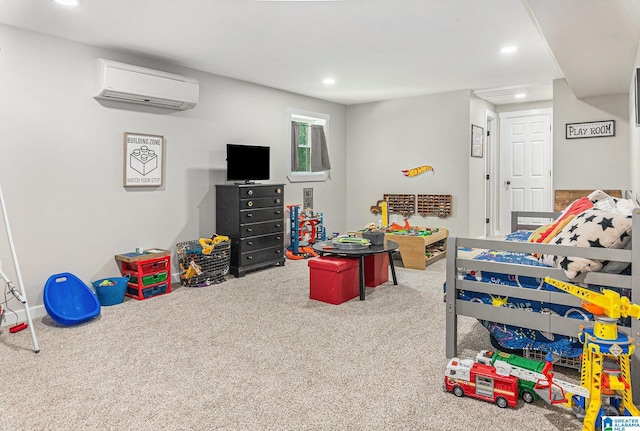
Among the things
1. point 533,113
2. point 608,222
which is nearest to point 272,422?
point 608,222

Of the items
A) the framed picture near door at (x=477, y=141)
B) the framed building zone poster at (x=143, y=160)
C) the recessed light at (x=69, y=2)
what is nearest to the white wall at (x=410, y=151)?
the framed picture near door at (x=477, y=141)

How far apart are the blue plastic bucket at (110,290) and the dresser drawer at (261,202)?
1535 mm

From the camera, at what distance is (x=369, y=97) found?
6656mm

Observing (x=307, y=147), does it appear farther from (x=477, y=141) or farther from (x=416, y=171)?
(x=477, y=141)

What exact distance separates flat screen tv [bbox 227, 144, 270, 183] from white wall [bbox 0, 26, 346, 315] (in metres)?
0.26

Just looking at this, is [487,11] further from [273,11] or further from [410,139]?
[410,139]

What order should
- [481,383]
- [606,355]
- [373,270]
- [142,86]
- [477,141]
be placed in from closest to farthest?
[606,355]
[481,383]
[142,86]
[373,270]
[477,141]

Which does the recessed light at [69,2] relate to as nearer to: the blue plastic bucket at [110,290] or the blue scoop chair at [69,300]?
the blue scoop chair at [69,300]

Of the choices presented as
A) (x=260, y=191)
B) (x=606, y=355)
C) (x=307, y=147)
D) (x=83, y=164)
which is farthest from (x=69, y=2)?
(x=307, y=147)

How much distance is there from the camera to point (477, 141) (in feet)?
21.6

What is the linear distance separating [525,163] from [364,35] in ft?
16.0

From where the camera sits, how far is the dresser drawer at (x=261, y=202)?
4.98 metres

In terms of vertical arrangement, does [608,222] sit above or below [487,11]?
below

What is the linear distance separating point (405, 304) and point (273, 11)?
2.63 meters
